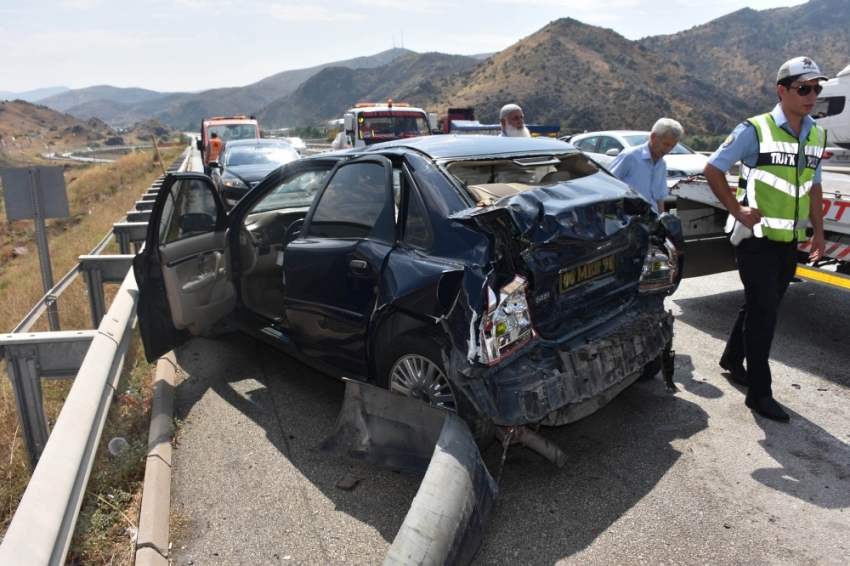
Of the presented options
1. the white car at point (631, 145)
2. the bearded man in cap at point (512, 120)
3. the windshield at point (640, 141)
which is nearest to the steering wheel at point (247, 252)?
the bearded man in cap at point (512, 120)

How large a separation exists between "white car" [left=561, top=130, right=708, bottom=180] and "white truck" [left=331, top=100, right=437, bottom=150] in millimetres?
4208

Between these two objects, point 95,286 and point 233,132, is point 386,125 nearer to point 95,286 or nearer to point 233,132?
point 233,132

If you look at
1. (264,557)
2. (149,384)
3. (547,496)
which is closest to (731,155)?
(547,496)

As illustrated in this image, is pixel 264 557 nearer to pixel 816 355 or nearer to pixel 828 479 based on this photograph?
pixel 828 479

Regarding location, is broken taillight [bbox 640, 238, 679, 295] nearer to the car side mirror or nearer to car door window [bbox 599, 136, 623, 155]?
the car side mirror

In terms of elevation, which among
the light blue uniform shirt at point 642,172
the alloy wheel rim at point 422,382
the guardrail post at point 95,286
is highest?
the light blue uniform shirt at point 642,172

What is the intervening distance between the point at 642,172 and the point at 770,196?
1.39 m

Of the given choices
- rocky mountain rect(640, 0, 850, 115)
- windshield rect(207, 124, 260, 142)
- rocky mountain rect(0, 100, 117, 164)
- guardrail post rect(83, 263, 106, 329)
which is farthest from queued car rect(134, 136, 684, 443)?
rocky mountain rect(0, 100, 117, 164)

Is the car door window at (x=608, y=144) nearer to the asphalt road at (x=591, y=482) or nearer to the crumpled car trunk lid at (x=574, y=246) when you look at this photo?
the asphalt road at (x=591, y=482)

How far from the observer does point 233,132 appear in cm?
2347

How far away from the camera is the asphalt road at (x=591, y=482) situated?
300cm

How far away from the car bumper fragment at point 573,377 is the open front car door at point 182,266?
105 inches

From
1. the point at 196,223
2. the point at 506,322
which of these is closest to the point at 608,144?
the point at 196,223

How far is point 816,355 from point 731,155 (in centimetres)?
209
